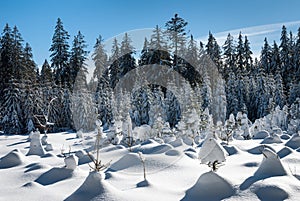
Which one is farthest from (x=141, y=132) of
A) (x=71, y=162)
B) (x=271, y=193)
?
(x=271, y=193)

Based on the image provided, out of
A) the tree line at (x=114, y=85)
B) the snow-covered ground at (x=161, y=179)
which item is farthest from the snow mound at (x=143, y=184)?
the tree line at (x=114, y=85)

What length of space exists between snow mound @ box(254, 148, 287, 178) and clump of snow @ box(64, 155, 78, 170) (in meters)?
3.97

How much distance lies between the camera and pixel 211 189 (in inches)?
207

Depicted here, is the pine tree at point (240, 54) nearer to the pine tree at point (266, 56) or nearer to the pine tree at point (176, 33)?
the pine tree at point (266, 56)

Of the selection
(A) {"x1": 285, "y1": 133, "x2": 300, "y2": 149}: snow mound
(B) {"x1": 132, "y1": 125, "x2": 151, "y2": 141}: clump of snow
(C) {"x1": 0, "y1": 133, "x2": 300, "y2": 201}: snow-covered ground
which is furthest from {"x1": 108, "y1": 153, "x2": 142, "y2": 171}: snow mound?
(A) {"x1": 285, "y1": 133, "x2": 300, "y2": 149}: snow mound

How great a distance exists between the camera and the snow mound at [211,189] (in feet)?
16.8

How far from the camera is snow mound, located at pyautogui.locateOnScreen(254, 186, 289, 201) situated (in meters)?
4.84

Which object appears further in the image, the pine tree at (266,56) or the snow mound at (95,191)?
the pine tree at (266,56)

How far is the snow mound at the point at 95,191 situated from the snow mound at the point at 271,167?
2.87m

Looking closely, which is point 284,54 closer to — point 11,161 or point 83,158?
point 83,158

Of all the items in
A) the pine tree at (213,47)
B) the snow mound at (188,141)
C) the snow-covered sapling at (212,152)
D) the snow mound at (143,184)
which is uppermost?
the pine tree at (213,47)

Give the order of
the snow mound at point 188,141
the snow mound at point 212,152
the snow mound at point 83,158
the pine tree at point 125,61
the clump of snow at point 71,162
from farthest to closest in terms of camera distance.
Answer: the pine tree at point 125,61
the snow mound at point 188,141
the snow mound at point 83,158
the clump of snow at point 71,162
the snow mound at point 212,152

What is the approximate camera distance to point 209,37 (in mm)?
45969

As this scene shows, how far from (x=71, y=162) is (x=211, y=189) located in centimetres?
335
